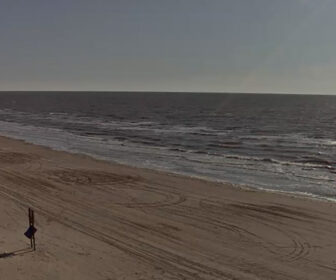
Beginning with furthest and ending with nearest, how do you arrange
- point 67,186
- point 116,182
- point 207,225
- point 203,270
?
point 116,182
point 67,186
point 207,225
point 203,270

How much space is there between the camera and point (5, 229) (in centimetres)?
1373

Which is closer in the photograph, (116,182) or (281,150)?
(116,182)

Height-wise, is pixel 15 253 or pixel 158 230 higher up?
A: pixel 15 253

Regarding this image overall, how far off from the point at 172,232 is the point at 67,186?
887 centimetres

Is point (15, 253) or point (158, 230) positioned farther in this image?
point (158, 230)

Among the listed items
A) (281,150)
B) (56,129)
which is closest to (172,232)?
(281,150)

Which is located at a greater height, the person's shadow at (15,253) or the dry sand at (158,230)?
the person's shadow at (15,253)

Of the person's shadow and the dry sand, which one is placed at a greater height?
the person's shadow

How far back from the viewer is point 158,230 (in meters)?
14.7

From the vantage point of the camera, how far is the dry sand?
11273 millimetres

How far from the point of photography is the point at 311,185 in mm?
24734

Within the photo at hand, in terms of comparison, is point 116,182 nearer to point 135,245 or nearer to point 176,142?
point 135,245

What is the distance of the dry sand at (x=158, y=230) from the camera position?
1127 cm

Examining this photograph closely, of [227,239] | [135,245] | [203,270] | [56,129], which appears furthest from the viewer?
[56,129]
